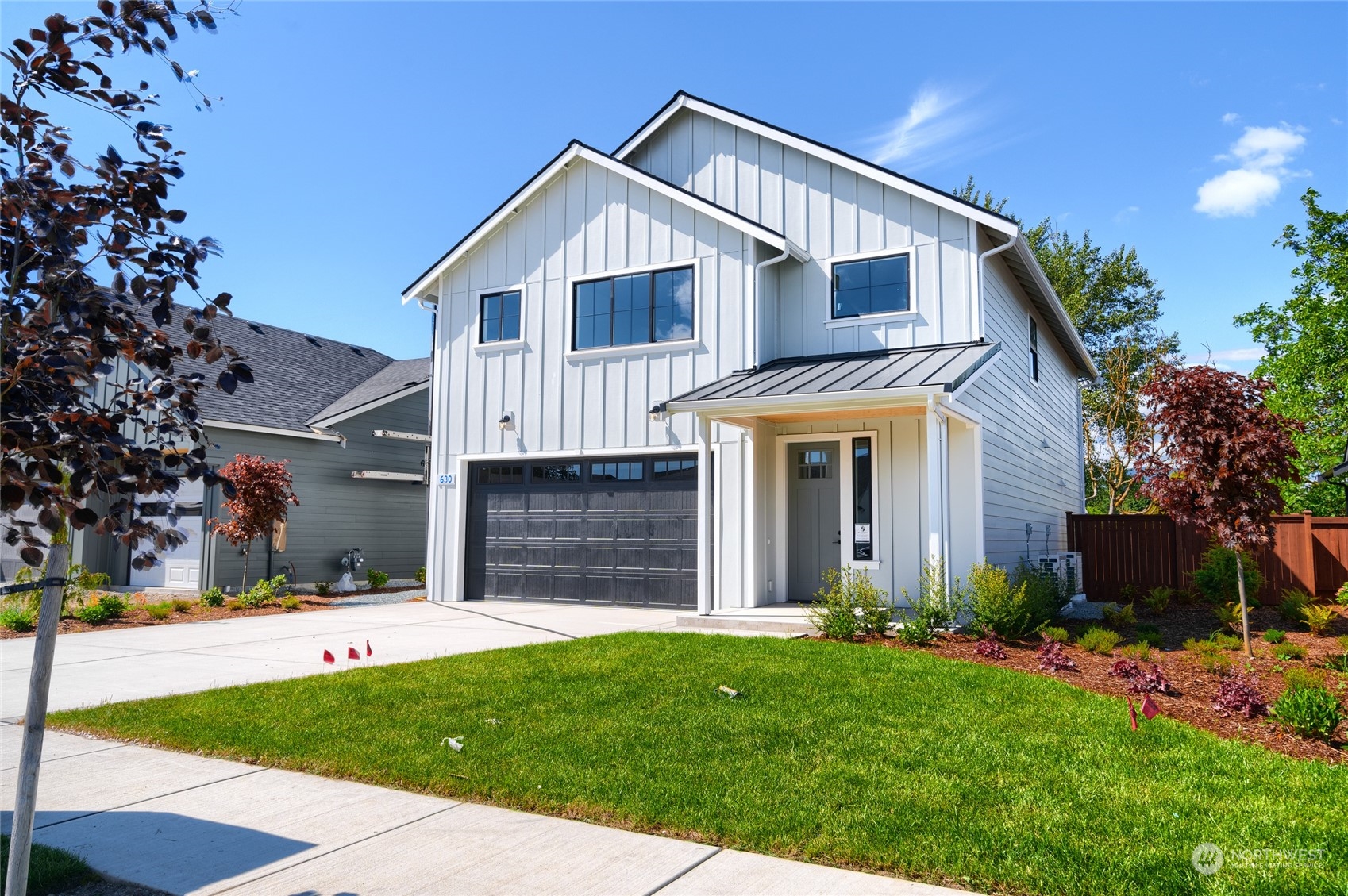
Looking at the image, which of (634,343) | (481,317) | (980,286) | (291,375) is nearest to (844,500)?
(980,286)

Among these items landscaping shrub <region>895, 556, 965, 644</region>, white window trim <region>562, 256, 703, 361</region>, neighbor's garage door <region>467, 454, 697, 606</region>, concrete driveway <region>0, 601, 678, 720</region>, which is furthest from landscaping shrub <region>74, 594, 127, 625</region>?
landscaping shrub <region>895, 556, 965, 644</region>

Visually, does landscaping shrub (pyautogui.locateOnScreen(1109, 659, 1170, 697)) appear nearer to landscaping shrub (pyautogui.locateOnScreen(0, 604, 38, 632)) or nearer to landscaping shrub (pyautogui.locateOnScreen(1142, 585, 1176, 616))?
landscaping shrub (pyautogui.locateOnScreen(1142, 585, 1176, 616))

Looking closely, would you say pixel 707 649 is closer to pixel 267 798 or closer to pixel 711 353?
pixel 267 798

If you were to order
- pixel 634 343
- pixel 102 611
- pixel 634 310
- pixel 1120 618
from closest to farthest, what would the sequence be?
pixel 1120 618 < pixel 102 611 < pixel 634 343 < pixel 634 310

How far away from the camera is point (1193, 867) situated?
11.7 ft

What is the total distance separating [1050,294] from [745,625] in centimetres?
837

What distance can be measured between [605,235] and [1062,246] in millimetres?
27073

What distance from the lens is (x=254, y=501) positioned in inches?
610

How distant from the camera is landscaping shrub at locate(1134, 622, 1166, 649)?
31.9 feet

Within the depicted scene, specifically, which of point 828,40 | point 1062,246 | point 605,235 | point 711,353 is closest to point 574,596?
point 711,353

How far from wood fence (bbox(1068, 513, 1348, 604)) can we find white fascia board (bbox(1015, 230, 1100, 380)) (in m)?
3.66

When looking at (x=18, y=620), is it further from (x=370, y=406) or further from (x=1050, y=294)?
(x=1050, y=294)

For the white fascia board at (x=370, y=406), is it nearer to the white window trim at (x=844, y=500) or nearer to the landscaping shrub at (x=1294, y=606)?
the white window trim at (x=844, y=500)

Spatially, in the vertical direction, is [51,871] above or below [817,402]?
below
